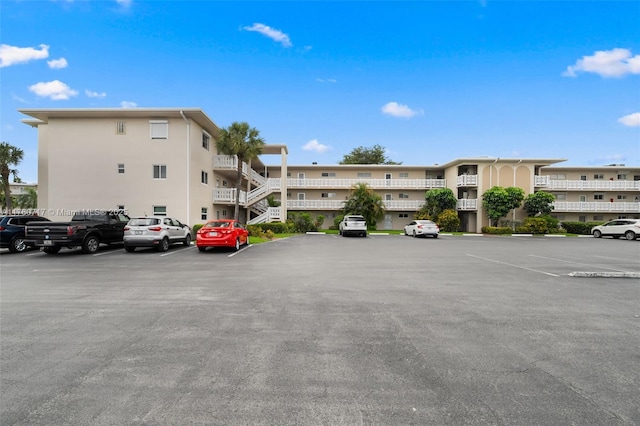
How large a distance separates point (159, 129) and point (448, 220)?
2833cm

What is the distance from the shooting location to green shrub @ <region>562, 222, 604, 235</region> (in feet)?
108

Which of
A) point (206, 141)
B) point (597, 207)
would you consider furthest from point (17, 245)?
point (597, 207)

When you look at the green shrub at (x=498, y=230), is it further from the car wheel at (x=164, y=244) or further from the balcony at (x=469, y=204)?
the car wheel at (x=164, y=244)

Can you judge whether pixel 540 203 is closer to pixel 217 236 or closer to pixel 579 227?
pixel 579 227

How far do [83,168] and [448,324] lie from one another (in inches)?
1015

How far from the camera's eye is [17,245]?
590 inches

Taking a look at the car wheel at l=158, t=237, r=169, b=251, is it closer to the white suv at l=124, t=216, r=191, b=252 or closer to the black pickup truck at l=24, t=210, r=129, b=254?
the white suv at l=124, t=216, r=191, b=252

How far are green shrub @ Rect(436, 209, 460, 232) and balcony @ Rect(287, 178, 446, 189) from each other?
4.86 metres

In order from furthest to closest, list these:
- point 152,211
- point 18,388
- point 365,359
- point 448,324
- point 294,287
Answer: point 152,211
point 294,287
point 448,324
point 365,359
point 18,388

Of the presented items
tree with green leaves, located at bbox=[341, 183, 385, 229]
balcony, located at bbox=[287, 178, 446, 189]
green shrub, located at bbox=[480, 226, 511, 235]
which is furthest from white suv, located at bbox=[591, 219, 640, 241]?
tree with green leaves, located at bbox=[341, 183, 385, 229]

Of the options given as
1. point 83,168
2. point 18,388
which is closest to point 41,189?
point 83,168

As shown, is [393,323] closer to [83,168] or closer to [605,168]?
[83,168]

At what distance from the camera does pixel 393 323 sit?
5.13 m

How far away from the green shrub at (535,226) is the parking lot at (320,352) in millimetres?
26852
